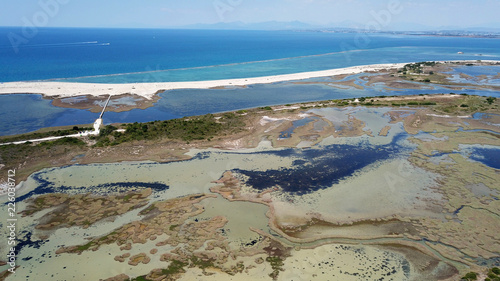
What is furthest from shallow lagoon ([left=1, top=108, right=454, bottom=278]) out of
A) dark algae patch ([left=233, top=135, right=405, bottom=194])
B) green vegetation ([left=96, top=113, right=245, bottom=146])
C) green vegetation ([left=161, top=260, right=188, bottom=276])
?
green vegetation ([left=96, top=113, right=245, bottom=146])

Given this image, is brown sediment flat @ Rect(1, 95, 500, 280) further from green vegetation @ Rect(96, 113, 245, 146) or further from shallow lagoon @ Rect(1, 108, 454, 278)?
green vegetation @ Rect(96, 113, 245, 146)

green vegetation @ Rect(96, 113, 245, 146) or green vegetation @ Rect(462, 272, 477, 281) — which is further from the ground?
green vegetation @ Rect(96, 113, 245, 146)

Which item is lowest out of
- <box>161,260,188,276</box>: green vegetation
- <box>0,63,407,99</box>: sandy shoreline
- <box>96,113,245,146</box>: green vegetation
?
<box>161,260,188,276</box>: green vegetation

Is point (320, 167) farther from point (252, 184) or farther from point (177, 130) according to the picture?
point (177, 130)

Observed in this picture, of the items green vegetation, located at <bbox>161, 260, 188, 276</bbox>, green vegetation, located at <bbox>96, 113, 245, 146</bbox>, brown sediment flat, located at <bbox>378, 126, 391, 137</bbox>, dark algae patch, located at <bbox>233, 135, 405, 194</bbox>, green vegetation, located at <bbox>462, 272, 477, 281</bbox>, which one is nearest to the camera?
green vegetation, located at <bbox>462, 272, 477, 281</bbox>

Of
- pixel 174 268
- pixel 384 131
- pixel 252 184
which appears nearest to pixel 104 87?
pixel 252 184

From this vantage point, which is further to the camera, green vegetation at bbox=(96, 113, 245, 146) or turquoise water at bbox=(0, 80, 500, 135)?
turquoise water at bbox=(0, 80, 500, 135)

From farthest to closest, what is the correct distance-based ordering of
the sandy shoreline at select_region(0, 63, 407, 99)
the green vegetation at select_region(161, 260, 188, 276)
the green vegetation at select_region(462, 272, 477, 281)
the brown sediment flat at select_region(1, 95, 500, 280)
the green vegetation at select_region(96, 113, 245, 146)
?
the sandy shoreline at select_region(0, 63, 407, 99)
the green vegetation at select_region(96, 113, 245, 146)
the brown sediment flat at select_region(1, 95, 500, 280)
the green vegetation at select_region(161, 260, 188, 276)
the green vegetation at select_region(462, 272, 477, 281)

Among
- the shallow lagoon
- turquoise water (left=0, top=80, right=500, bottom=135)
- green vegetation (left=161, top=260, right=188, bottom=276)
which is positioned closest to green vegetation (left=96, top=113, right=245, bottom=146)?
the shallow lagoon

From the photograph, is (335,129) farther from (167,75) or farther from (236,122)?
(167,75)

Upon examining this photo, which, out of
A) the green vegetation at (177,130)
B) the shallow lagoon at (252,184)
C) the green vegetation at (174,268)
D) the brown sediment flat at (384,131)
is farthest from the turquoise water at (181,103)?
the green vegetation at (174,268)
